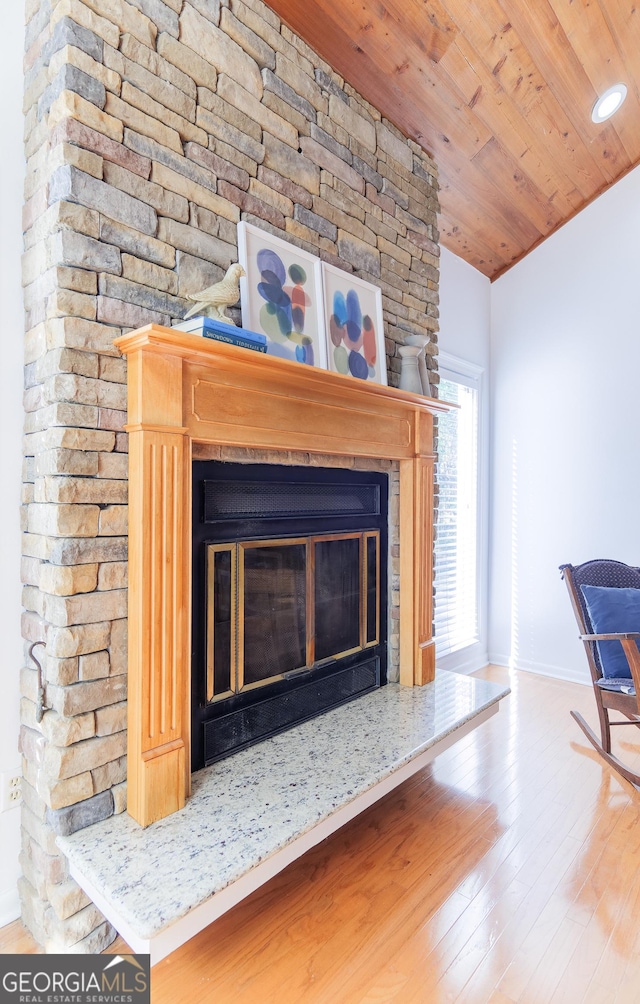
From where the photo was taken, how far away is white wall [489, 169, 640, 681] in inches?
147

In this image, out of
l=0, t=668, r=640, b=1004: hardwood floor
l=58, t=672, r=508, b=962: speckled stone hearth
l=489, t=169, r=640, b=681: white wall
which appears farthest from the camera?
l=489, t=169, r=640, b=681: white wall

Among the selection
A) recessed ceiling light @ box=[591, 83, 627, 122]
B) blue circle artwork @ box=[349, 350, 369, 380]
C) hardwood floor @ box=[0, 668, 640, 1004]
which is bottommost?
hardwood floor @ box=[0, 668, 640, 1004]

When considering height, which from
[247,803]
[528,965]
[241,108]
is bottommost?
[528,965]

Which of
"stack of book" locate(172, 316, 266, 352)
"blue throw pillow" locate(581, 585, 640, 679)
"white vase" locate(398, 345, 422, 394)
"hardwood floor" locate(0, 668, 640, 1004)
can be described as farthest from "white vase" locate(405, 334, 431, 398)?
"hardwood floor" locate(0, 668, 640, 1004)

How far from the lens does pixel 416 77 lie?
2574 millimetres

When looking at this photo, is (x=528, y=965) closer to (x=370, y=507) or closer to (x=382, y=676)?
(x=382, y=676)

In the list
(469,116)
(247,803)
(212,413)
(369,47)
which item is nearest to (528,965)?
(247,803)

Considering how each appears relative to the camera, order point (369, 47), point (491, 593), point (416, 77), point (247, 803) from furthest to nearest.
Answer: point (491, 593) < point (416, 77) < point (369, 47) < point (247, 803)

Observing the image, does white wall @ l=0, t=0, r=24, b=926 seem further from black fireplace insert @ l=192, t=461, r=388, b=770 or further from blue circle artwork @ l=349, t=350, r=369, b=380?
blue circle artwork @ l=349, t=350, r=369, b=380

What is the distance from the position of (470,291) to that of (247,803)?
3.72 metres

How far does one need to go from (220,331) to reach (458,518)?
283cm

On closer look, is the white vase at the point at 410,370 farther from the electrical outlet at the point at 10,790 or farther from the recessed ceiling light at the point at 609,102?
Result: the electrical outlet at the point at 10,790

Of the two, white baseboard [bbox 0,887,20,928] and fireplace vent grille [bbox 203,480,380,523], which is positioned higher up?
fireplace vent grille [bbox 203,480,380,523]

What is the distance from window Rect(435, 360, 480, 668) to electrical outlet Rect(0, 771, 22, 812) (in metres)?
2.70
